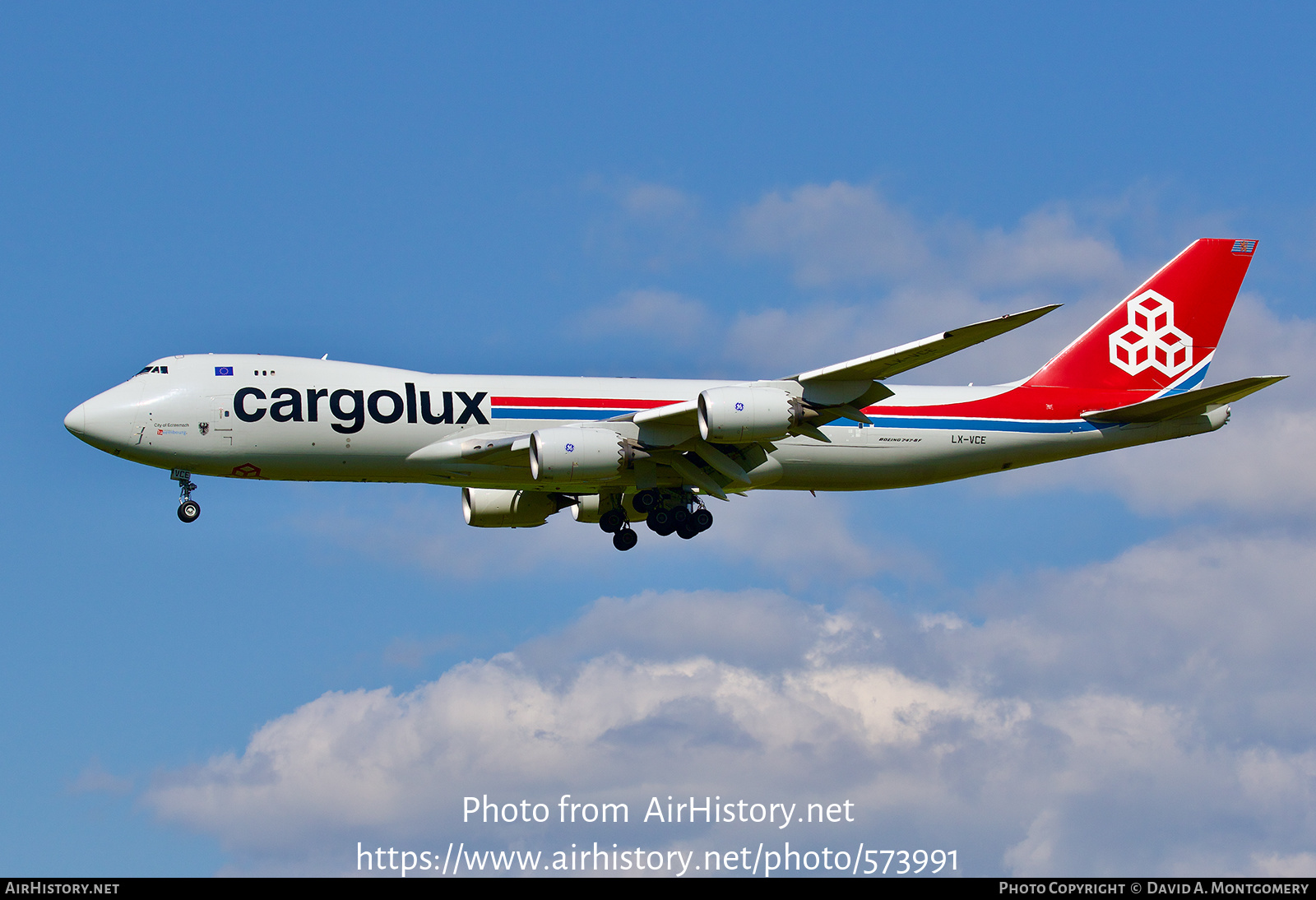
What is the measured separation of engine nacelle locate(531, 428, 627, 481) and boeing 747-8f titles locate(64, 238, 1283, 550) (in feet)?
0.15

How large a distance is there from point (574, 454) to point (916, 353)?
31.2ft

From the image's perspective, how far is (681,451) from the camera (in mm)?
41906

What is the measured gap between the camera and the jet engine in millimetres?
39375

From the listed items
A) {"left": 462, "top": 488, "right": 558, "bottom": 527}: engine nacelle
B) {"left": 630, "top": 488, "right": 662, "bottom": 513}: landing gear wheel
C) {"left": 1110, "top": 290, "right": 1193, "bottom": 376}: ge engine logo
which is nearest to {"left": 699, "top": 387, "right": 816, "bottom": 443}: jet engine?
{"left": 630, "top": 488, "right": 662, "bottom": 513}: landing gear wheel

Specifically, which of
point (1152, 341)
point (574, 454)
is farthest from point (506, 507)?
point (1152, 341)

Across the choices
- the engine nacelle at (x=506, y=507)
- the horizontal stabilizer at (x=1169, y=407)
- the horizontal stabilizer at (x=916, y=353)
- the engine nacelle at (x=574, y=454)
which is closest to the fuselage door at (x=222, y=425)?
the engine nacelle at (x=574, y=454)

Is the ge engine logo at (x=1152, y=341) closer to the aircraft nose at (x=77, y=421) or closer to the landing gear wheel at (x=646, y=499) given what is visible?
Answer: the landing gear wheel at (x=646, y=499)

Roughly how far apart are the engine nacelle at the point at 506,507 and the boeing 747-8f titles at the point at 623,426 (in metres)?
0.05

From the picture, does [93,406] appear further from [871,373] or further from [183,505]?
[871,373]

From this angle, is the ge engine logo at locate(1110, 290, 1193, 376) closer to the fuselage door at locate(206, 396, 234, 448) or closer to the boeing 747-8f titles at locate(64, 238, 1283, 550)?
the boeing 747-8f titles at locate(64, 238, 1283, 550)
